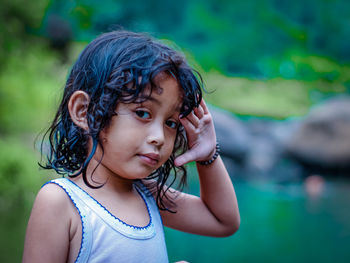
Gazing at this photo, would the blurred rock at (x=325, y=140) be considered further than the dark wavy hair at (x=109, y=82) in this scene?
Yes

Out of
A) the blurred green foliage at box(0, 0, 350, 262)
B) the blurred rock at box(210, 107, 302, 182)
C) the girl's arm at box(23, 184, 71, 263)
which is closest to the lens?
the girl's arm at box(23, 184, 71, 263)

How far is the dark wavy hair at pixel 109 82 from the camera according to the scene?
0.62 metres

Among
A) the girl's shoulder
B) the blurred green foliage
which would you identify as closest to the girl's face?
the girl's shoulder

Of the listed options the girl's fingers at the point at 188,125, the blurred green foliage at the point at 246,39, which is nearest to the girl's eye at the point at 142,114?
the girl's fingers at the point at 188,125

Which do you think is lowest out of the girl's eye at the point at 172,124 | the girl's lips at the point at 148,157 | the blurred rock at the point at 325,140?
the blurred rock at the point at 325,140

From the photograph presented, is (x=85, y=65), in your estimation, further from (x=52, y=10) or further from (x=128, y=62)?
(x=52, y=10)

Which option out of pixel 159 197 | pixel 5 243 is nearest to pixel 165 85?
pixel 159 197

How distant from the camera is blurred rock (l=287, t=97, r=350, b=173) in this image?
408 centimetres

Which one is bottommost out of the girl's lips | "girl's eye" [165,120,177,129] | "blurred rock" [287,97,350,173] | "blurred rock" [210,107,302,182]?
"blurred rock" [210,107,302,182]

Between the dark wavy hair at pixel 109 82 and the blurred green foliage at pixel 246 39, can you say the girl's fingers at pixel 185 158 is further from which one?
the blurred green foliage at pixel 246 39

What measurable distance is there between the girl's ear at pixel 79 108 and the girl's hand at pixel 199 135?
0.17m

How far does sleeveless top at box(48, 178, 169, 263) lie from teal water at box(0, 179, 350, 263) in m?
1.31

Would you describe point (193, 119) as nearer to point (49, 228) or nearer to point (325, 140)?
point (49, 228)

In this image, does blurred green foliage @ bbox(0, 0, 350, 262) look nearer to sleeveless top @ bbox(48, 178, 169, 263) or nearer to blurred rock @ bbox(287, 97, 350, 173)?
blurred rock @ bbox(287, 97, 350, 173)
